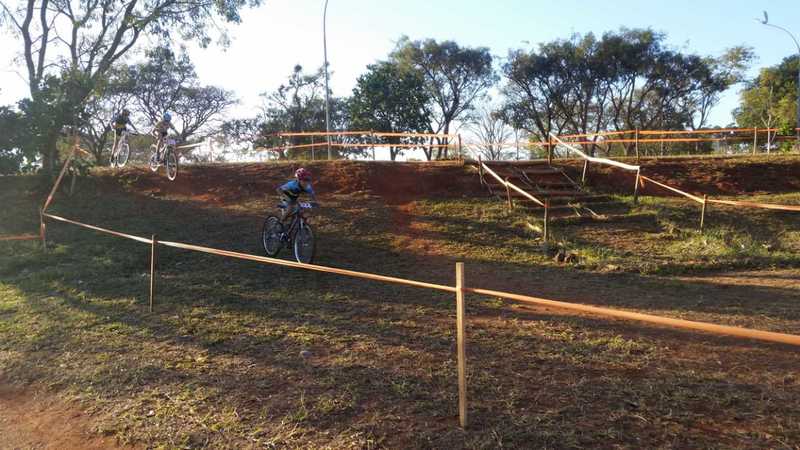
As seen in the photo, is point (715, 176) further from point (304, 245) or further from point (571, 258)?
point (304, 245)

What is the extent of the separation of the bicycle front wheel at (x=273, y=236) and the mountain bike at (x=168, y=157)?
5.75 metres

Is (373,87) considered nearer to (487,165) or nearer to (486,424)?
(487,165)

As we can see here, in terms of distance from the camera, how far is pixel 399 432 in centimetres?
346

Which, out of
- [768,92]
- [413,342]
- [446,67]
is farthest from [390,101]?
[413,342]

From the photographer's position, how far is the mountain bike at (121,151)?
14320 mm

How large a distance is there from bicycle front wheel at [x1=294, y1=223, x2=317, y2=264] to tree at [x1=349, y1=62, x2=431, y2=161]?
25.3 m

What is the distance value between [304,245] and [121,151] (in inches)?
358

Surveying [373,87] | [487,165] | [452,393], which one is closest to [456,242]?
[487,165]

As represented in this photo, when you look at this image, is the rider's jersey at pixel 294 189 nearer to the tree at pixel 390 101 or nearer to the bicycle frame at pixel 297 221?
the bicycle frame at pixel 297 221

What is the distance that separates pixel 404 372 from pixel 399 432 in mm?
994

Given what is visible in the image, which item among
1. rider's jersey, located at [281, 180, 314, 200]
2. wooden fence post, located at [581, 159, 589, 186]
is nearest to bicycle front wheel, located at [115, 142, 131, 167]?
rider's jersey, located at [281, 180, 314, 200]

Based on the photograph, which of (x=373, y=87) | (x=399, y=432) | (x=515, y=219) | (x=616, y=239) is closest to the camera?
(x=399, y=432)

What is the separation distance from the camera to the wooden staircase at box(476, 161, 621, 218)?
1237 centimetres

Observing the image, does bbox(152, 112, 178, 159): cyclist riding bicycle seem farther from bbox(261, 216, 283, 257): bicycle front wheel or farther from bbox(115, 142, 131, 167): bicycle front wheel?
bbox(261, 216, 283, 257): bicycle front wheel
